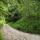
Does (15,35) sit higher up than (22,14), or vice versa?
(22,14)

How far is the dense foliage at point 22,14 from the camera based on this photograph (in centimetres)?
288

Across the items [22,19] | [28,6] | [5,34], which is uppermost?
[28,6]

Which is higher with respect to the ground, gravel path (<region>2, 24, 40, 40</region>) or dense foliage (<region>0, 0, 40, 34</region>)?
dense foliage (<region>0, 0, 40, 34</region>)

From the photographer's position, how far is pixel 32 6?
3.03m

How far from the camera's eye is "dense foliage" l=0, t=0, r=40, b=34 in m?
2.88

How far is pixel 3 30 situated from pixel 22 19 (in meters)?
0.51

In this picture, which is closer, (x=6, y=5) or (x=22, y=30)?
(x=22, y=30)

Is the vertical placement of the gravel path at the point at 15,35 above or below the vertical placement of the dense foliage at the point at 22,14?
below

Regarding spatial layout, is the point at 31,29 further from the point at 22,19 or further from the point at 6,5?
the point at 6,5

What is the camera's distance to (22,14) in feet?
10.2

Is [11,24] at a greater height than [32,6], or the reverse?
[32,6]

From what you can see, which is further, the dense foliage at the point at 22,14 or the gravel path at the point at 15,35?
the dense foliage at the point at 22,14

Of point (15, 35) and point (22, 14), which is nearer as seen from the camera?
point (15, 35)

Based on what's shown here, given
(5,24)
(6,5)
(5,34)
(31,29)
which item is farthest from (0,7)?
(31,29)
